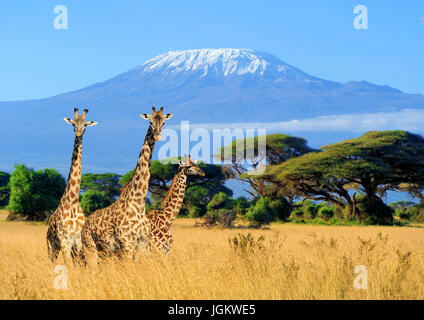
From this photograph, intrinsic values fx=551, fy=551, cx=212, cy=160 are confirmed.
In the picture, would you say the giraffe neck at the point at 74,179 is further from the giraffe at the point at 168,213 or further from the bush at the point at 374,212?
the bush at the point at 374,212

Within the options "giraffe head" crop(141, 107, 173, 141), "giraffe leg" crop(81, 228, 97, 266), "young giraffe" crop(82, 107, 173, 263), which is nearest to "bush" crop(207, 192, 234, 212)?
"giraffe leg" crop(81, 228, 97, 266)

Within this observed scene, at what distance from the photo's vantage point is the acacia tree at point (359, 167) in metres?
39.6

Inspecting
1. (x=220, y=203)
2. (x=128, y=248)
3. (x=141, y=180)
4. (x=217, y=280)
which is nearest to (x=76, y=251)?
(x=128, y=248)

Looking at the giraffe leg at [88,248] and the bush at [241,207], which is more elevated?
the giraffe leg at [88,248]

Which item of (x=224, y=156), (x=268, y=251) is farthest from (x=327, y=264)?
(x=224, y=156)

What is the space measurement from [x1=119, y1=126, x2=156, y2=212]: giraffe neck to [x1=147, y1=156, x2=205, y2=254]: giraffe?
793 mm

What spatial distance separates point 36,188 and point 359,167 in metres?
21.8

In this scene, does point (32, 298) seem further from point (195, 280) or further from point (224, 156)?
point (224, 156)

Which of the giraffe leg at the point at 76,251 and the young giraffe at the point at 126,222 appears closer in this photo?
the young giraffe at the point at 126,222

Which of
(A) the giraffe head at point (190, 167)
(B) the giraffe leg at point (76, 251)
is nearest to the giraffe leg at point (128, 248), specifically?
(B) the giraffe leg at point (76, 251)

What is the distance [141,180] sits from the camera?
363 inches

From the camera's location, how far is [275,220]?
1586 inches
